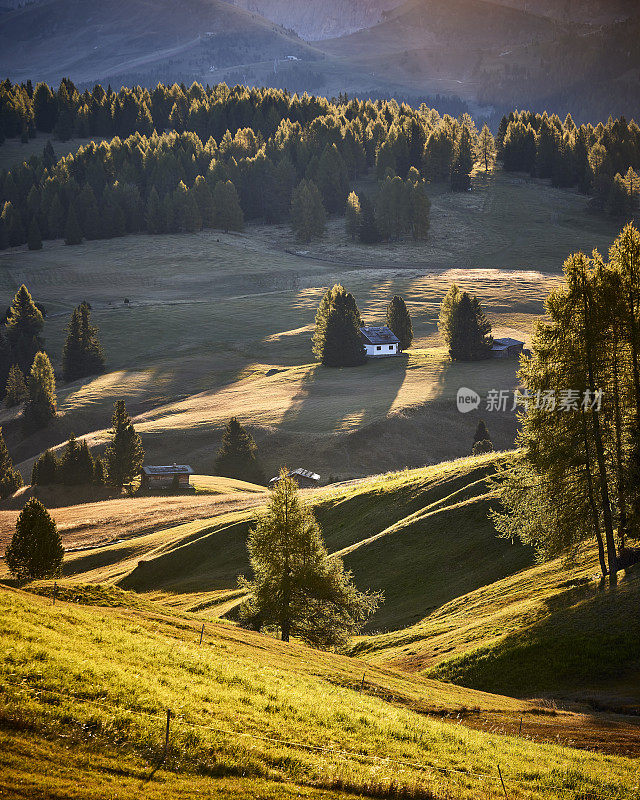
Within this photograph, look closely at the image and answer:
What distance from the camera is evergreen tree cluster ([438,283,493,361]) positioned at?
125188 mm

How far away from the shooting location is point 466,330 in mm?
125188

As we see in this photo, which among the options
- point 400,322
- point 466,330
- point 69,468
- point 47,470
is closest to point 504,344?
point 466,330

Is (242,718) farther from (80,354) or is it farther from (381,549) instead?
(80,354)

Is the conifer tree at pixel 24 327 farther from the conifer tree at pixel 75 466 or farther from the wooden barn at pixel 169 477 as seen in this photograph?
the wooden barn at pixel 169 477

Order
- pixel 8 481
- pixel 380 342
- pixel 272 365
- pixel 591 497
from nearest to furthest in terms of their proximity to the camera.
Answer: pixel 591 497 → pixel 8 481 → pixel 380 342 → pixel 272 365

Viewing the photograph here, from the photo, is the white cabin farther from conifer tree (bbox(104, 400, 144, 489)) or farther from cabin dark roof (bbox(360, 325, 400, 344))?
conifer tree (bbox(104, 400, 144, 489))

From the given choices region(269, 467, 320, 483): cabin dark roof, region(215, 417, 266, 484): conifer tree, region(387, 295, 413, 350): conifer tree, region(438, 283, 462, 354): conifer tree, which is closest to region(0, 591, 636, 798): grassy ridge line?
region(269, 467, 320, 483): cabin dark roof

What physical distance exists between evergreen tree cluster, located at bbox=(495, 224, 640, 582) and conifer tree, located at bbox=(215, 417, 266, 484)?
62.3 m

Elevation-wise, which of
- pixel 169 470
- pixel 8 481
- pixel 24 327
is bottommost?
pixel 8 481

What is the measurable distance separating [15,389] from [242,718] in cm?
12268

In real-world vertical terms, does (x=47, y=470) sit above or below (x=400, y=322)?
below

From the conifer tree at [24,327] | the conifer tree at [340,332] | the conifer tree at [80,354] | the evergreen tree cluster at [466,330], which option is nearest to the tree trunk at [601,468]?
the evergreen tree cluster at [466,330]

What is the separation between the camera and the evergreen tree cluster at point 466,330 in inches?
4929

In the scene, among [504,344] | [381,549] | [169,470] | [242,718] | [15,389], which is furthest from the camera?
[15,389]
